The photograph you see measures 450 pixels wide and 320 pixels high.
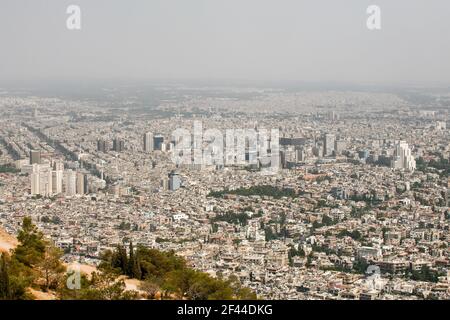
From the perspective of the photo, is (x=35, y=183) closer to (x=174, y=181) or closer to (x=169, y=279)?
(x=174, y=181)

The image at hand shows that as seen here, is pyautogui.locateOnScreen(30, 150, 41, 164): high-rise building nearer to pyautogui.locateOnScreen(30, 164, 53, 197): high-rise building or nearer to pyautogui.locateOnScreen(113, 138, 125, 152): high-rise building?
pyautogui.locateOnScreen(30, 164, 53, 197): high-rise building

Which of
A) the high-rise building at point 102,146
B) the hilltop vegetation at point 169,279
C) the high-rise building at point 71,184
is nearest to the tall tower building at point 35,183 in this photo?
the high-rise building at point 71,184

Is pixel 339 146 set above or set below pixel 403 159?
above

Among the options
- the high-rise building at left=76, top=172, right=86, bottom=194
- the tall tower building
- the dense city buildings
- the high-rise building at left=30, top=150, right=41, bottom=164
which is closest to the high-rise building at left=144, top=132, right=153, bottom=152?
the dense city buildings

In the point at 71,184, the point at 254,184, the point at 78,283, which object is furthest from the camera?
the point at 254,184

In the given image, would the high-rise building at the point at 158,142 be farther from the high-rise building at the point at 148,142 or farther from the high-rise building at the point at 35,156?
the high-rise building at the point at 35,156

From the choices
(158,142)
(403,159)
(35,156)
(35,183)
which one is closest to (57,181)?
(35,183)

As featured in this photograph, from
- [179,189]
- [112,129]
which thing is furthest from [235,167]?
[112,129]
